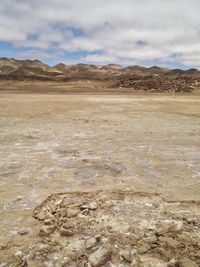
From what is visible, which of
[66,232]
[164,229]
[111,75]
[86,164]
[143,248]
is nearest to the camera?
[143,248]

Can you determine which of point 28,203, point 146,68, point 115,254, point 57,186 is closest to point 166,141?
point 57,186

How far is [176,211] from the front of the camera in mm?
4410

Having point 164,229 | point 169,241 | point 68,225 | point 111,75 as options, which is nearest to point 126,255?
point 169,241

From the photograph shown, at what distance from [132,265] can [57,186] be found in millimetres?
2535

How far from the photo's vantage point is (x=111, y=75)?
11100cm

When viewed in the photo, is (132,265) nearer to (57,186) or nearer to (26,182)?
(57,186)

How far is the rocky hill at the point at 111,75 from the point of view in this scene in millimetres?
47716

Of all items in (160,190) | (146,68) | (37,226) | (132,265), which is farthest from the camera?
(146,68)

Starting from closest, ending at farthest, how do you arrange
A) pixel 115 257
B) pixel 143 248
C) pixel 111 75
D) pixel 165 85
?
pixel 115 257
pixel 143 248
pixel 165 85
pixel 111 75

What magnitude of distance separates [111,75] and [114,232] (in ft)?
360

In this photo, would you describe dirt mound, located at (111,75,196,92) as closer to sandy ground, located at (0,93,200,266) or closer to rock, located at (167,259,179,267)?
sandy ground, located at (0,93,200,266)

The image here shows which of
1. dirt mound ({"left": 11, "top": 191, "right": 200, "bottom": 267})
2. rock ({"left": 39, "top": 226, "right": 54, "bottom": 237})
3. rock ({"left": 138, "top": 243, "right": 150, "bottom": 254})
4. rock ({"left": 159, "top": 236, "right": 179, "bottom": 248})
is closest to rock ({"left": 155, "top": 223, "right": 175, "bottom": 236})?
dirt mound ({"left": 11, "top": 191, "right": 200, "bottom": 267})

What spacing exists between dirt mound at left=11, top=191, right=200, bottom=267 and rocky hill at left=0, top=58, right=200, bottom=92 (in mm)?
39005

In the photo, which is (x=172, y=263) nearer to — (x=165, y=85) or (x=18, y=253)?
(x=18, y=253)
